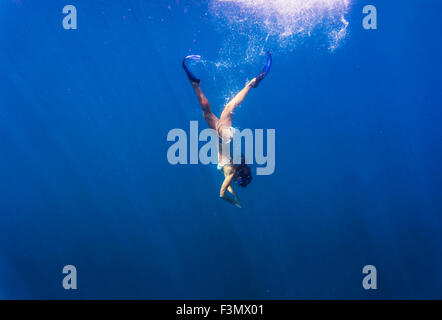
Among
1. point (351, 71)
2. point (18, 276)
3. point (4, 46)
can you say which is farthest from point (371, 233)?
point (4, 46)

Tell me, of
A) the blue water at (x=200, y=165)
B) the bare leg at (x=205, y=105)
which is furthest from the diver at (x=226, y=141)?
the blue water at (x=200, y=165)

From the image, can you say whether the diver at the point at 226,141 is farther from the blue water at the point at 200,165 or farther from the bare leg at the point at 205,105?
the blue water at the point at 200,165

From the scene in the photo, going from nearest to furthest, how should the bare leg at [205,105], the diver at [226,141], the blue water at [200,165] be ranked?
the diver at [226,141] → the bare leg at [205,105] → the blue water at [200,165]

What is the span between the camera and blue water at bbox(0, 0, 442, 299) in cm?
1291

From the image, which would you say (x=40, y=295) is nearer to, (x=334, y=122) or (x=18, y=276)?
(x=18, y=276)

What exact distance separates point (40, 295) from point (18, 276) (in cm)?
176

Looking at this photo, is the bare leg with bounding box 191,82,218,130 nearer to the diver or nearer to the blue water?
the diver

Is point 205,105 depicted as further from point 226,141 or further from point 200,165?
point 200,165

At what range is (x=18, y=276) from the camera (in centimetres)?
1428

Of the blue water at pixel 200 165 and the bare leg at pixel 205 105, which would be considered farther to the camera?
the blue water at pixel 200 165

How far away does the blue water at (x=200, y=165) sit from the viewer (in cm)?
1291

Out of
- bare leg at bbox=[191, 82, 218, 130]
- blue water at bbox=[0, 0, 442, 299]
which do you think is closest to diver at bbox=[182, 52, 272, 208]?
bare leg at bbox=[191, 82, 218, 130]

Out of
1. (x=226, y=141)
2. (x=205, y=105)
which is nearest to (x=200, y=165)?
(x=226, y=141)

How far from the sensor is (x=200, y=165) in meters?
17.0
